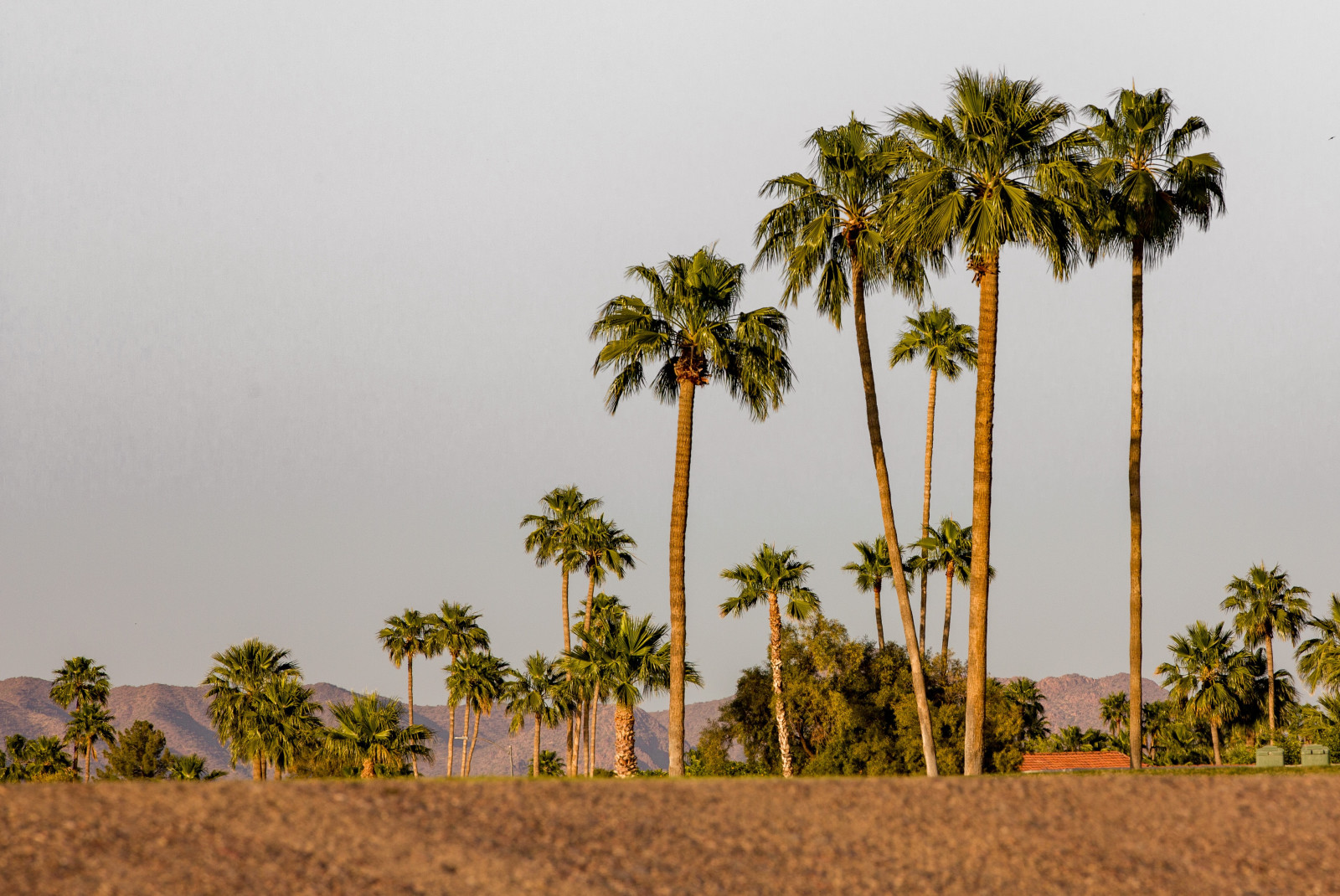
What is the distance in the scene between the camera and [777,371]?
2944cm

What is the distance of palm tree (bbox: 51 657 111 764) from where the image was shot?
83.1 metres

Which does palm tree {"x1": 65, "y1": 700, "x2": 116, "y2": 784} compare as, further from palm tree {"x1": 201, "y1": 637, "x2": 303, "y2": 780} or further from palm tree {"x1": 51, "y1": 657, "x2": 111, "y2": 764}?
palm tree {"x1": 201, "y1": 637, "x2": 303, "y2": 780}

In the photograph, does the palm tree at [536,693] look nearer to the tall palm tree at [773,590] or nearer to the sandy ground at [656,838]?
the tall palm tree at [773,590]

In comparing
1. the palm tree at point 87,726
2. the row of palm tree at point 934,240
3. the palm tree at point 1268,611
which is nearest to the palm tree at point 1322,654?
the palm tree at point 1268,611

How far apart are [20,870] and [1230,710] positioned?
6562 cm

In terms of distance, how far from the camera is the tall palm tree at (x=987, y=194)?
23.3 m

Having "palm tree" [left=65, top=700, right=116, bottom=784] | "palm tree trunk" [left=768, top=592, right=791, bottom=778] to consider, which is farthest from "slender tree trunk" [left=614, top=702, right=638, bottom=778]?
"palm tree" [left=65, top=700, right=116, bottom=784]

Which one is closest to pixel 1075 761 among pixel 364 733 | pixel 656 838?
pixel 364 733

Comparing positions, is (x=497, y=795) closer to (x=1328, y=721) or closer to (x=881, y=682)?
(x=881, y=682)

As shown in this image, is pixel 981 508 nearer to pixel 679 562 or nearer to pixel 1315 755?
pixel 679 562

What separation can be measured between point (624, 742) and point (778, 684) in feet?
31.7

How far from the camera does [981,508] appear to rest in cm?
2317

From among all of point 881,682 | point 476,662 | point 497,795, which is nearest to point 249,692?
point 476,662

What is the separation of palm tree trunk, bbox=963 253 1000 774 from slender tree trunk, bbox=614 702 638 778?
20533 millimetres
